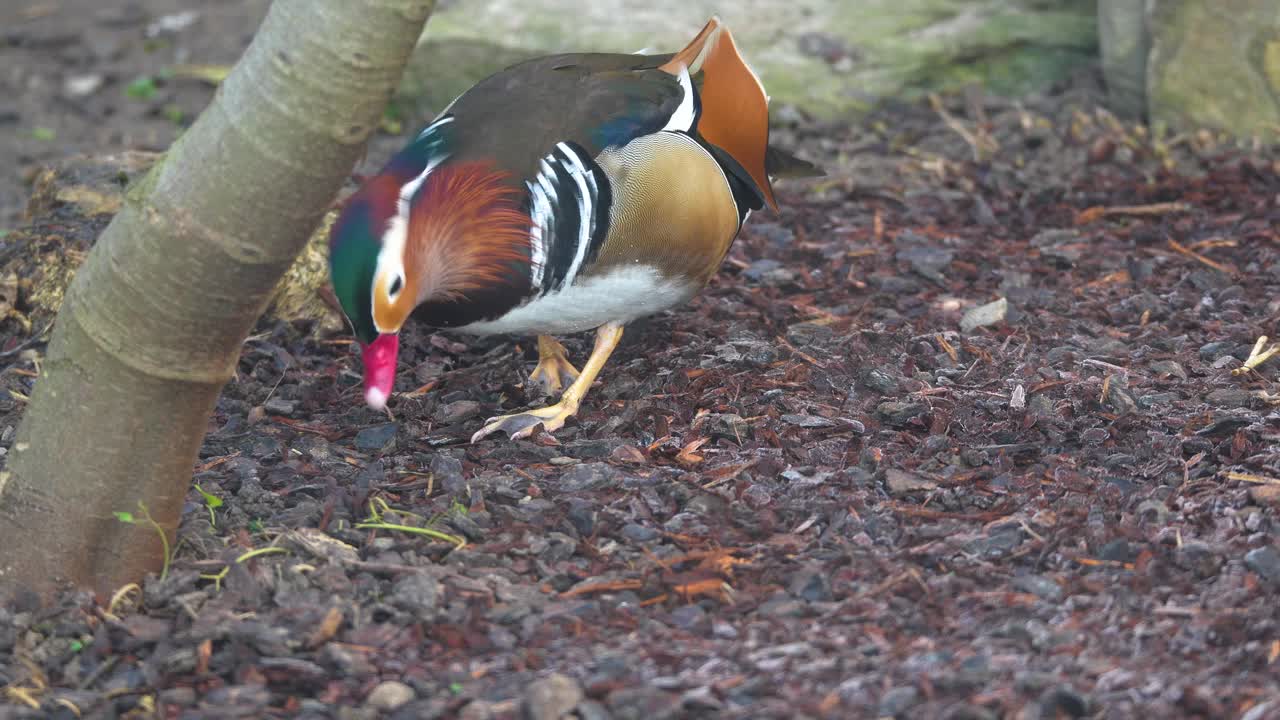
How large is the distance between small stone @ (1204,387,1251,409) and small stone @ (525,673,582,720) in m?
1.82

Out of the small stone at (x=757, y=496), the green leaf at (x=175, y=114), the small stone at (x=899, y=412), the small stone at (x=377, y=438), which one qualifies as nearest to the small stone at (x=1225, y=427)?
the small stone at (x=899, y=412)

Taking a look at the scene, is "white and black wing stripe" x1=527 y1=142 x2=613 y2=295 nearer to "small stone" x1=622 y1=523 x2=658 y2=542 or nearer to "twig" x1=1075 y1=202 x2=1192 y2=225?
"small stone" x1=622 y1=523 x2=658 y2=542

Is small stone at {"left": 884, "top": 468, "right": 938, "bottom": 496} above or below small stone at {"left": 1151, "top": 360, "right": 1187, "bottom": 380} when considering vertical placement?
above

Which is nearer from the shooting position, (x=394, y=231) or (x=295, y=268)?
(x=394, y=231)

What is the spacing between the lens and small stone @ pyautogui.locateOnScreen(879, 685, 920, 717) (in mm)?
2221

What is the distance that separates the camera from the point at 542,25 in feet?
19.1

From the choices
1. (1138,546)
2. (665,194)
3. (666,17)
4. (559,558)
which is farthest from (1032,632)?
(666,17)

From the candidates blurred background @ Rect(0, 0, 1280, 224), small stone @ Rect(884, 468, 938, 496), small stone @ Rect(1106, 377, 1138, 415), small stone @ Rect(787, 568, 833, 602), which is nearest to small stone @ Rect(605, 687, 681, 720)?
small stone @ Rect(787, 568, 833, 602)

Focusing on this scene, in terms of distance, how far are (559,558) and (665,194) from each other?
0.99m

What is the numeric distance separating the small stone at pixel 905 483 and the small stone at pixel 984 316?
957mm

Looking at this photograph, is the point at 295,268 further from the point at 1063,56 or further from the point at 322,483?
the point at 1063,56

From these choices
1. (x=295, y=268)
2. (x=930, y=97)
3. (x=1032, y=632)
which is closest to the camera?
(x=1032, y=632)

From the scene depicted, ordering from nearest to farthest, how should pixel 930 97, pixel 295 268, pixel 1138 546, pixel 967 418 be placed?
pixel 1138 546 < pixel 967 418 < pixel 295 268 < pixel 930 97

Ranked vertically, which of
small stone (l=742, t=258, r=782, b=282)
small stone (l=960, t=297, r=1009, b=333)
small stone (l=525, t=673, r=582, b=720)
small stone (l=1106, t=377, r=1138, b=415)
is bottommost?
small stone (l=742, t=258, r=782, b=282)
